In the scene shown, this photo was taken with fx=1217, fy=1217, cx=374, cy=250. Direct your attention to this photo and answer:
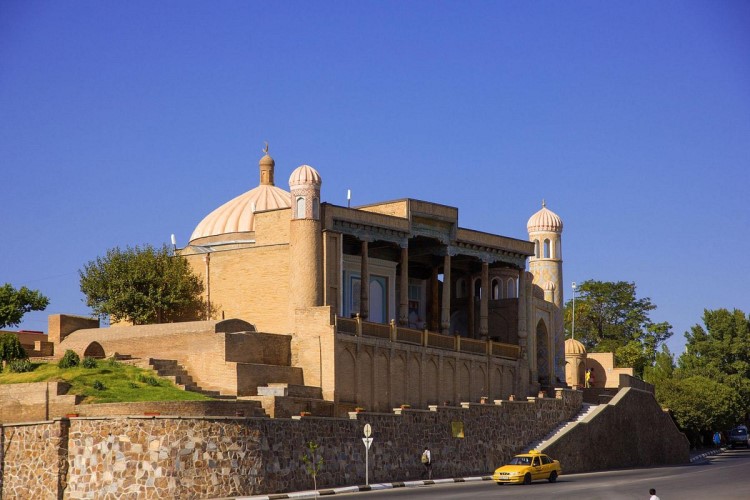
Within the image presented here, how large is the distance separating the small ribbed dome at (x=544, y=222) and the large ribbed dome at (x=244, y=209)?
17.8 meters

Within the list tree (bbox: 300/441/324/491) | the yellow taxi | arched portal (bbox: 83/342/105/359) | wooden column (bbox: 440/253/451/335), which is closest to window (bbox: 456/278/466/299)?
wooden column (bbox: 440/253/451/335)

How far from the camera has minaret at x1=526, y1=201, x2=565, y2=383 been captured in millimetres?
71375

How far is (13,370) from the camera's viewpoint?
45375mm

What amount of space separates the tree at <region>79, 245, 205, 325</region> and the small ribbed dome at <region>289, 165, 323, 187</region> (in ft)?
26.5

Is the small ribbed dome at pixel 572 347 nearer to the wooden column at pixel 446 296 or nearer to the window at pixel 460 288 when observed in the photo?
the window at pixel 460 288

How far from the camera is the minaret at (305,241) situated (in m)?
51.1

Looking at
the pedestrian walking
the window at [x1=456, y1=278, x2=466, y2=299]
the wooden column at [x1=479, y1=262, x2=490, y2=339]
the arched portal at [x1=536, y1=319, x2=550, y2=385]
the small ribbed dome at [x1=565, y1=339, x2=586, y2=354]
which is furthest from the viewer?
the small ribbed dome at [x1=565, y1=339, x2=586, y2=354]

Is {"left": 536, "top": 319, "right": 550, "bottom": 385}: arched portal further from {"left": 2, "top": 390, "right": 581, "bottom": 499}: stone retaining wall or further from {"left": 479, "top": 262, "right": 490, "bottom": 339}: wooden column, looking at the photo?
{"left": 2, "top": 390, "right": 581, "bottom": 499}: stone retaining wall

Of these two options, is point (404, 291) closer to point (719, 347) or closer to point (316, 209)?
point (316, 209)

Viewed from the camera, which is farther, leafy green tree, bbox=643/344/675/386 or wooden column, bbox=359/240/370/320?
leafy green tree, bbox=643/344/675/386

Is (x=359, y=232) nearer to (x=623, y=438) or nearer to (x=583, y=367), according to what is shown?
(x=623, y=438)

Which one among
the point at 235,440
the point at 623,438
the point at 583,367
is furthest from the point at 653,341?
the point at 235,440

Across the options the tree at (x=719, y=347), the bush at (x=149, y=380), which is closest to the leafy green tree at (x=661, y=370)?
the tree at (x=719, y=347)

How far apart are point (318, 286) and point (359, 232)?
441 cm
